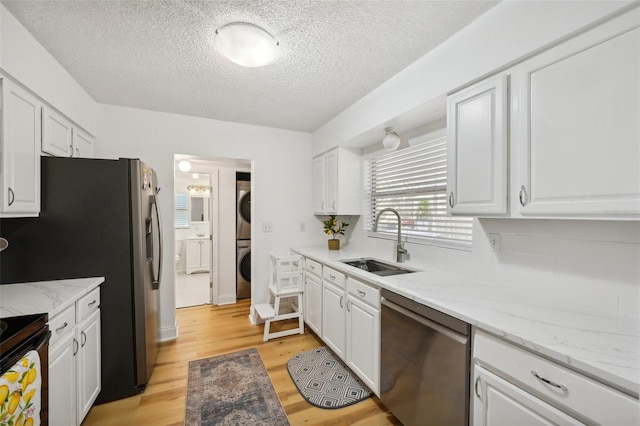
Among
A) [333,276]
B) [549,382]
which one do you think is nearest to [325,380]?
[333,276]

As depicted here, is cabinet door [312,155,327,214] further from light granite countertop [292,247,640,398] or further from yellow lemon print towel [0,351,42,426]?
yellow lemon print towel [0,351,42,426]

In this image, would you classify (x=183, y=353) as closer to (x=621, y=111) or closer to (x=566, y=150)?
(x=566, y=150)

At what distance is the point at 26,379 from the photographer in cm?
105

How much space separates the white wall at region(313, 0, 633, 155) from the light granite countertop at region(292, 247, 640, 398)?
1.22 meters

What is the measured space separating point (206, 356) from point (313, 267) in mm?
1330

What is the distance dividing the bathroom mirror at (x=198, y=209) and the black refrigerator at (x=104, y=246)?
15.1 ft

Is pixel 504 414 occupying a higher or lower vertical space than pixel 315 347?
higher

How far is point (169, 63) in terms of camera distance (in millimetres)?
1913

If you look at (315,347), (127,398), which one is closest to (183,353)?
(127,398)

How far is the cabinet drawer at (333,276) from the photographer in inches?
87.4

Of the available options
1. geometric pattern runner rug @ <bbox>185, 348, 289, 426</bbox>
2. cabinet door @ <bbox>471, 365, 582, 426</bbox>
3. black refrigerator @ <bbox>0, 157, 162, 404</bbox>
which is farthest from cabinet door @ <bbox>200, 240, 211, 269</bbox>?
cabinet door @ <bbox>471, 365, 582, 426</bbox>

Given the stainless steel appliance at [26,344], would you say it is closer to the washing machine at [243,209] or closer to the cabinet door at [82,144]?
the cabinet door at [82,144]

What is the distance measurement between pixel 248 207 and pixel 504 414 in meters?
3.73

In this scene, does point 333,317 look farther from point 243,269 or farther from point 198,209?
point 198,209
